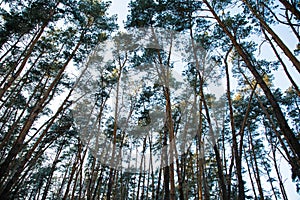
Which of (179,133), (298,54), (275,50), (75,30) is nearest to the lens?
Answer: (275,50)

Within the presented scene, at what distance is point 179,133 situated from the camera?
12211 mm

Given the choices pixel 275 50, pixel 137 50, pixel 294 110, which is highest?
pixel 137 50

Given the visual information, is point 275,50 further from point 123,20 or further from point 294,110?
point 294,110

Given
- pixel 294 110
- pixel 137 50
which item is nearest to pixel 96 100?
pixel 137 50

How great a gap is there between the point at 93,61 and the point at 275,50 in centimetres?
681

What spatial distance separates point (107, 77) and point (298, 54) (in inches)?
308

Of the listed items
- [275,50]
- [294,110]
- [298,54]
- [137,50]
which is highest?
[137,50]

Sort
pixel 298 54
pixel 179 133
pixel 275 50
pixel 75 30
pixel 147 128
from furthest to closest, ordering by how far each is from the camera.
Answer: pixel 147 128, pixel 179 133, pixel 75 30, pixel 298 54, pixel 275 50

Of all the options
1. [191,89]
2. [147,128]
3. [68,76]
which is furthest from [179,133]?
[68,76]

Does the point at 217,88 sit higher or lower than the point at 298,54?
higher

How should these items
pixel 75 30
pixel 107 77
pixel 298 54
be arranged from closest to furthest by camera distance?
1. pixel 298 54
2. pixel 75 30
3. pixel 107 77

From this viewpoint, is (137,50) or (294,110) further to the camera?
(294,110)

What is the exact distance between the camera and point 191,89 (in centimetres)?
1002

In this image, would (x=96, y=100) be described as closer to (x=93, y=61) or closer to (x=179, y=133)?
(x=93, y=61)
